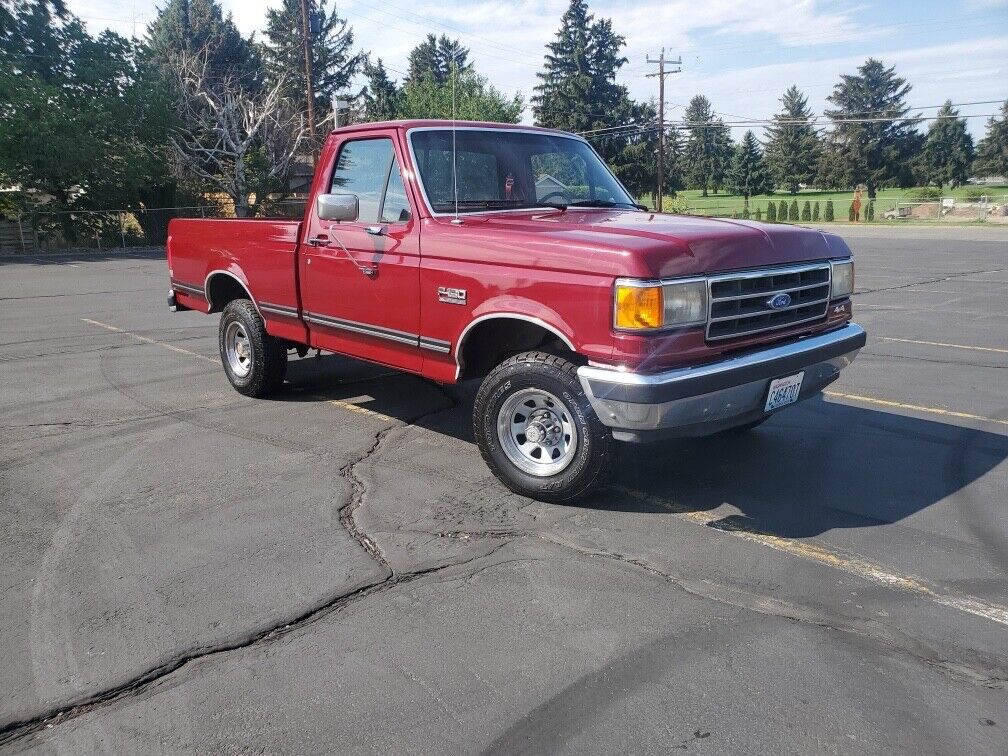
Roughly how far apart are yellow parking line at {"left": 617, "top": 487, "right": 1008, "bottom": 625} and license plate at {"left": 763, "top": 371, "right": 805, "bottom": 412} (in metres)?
0.68

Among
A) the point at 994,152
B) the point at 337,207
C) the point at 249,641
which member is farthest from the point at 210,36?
the point at 994,152

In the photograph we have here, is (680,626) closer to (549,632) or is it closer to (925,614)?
(549,632)

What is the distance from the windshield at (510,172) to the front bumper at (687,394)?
1.78 metres

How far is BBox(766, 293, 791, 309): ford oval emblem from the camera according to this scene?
14.7 ft

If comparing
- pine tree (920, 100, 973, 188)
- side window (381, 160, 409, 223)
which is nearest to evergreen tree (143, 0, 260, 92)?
side window (381, 160, 409, 223)

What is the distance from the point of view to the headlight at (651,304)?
3.93m

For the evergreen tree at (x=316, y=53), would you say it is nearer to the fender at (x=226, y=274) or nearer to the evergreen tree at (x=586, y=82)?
the evergreen tree at (x=586, y=82)

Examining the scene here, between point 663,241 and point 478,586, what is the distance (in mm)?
1891

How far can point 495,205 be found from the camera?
5414 mm

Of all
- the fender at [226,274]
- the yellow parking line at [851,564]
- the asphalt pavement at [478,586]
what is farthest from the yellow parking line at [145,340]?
the yellow parking line at [851,564]

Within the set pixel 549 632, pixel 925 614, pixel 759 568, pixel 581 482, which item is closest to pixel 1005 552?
pixel 925 614

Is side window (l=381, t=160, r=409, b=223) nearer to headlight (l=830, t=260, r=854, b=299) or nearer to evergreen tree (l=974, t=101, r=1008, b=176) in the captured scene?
headlight (l=830, t=260, r=854, b=299)

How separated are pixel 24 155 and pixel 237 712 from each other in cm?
3177

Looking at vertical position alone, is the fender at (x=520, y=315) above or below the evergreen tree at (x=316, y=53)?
below
